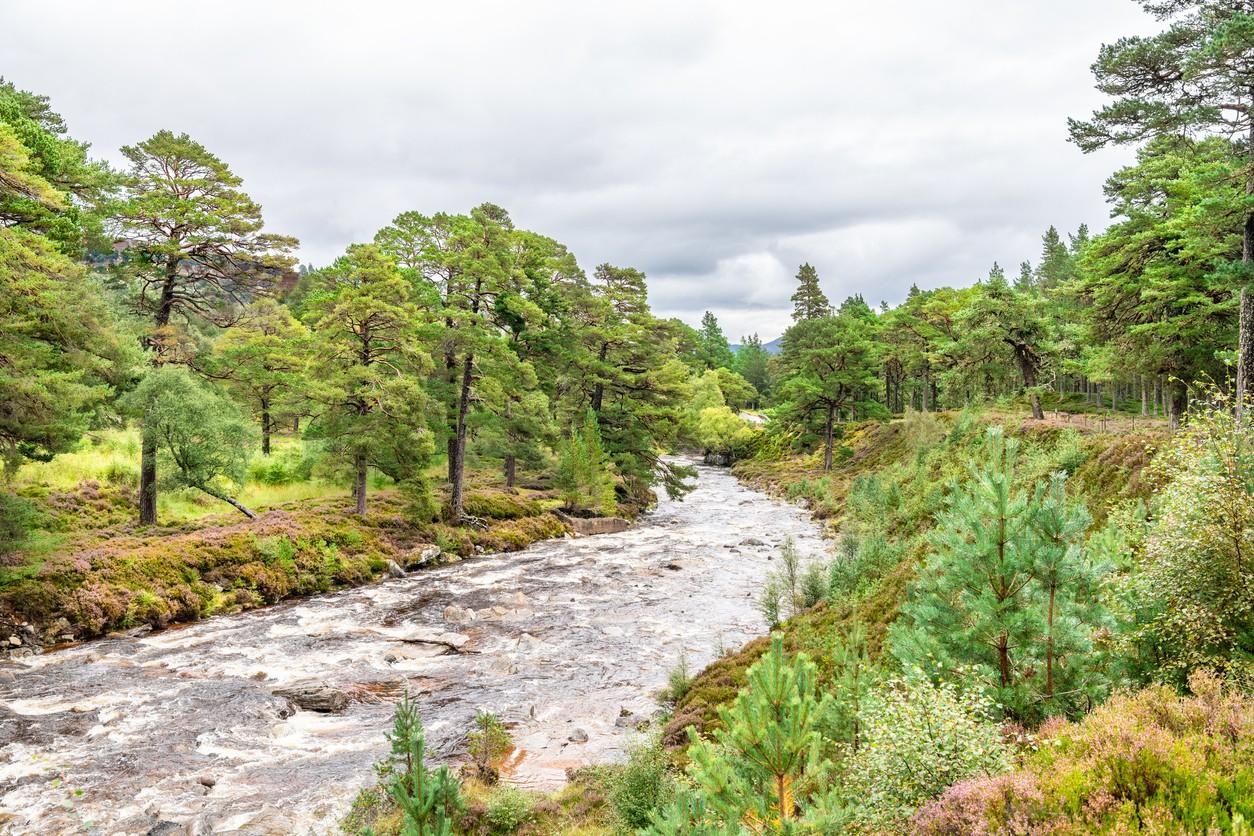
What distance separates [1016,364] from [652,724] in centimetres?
3860

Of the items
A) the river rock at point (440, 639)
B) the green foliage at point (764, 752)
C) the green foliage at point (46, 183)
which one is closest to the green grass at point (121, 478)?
the green foliage at point (46, 183)

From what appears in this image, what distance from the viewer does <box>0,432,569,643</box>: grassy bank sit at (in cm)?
1744

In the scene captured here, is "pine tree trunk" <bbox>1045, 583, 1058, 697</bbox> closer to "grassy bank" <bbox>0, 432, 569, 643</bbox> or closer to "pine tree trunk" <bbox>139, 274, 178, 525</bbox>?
"grassy bank" <bbox>0, 432, 569, 643</bbox>

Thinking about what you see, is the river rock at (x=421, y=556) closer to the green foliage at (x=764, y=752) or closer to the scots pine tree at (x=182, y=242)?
the scots pine tree at (x=182, y=242)

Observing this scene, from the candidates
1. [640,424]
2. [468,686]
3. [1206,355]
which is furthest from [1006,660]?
[640,424]

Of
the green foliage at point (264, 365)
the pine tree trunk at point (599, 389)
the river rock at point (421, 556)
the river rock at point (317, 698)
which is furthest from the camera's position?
the pine tree trunk at point (599, 389)

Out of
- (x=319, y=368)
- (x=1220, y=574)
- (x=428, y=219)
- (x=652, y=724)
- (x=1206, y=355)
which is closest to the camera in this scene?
(x=1220, y=574)

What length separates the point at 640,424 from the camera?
4112 cm

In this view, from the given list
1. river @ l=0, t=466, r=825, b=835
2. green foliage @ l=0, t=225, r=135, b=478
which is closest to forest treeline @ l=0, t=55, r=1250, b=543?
green foliage @ l=0, t=225, r=135, b=478

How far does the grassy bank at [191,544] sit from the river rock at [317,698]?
739 cm

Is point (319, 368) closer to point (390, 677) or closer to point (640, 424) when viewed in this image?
point (390, 677)

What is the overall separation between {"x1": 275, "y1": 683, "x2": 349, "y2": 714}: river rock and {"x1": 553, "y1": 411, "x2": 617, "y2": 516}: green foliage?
2118cm

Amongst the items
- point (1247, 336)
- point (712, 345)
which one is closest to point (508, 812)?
point (1247, 336)

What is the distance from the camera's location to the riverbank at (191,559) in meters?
17.0
